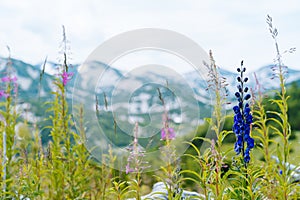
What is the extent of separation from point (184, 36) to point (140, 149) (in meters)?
2.17

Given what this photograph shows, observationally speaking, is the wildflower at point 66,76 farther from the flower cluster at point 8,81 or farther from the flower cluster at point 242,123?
the flower cluster at point 242,123

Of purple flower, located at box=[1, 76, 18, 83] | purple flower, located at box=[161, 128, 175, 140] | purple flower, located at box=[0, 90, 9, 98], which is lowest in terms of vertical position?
purple flower, located at box=[161, 128, 175, 140]

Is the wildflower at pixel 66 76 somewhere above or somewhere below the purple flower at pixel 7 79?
below

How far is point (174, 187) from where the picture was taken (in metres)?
3.24

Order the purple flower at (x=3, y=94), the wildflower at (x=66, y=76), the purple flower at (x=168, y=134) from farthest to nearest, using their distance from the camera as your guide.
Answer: the purple flower at (x=3, y=94) < the wildflower at (x=66, y=76) < the purple flower at (x=168, y=134)

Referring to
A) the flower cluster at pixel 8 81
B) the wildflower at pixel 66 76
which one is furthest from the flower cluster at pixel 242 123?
the flower cluster at pixel 8 81

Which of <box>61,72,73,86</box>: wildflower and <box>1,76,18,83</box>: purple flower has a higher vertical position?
<box>1,76,18,83</box>: purple flower

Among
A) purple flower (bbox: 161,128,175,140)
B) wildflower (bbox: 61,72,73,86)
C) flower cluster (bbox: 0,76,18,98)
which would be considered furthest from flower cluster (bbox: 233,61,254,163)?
flower cluster (bbox: 0,76,18,98)

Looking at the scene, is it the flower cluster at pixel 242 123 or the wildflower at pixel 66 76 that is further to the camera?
the wildflower at pixel 66 76

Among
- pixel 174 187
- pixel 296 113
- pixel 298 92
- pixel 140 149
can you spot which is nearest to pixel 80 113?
pixel 140 149

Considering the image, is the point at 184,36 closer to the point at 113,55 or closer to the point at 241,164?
the point at 113,55

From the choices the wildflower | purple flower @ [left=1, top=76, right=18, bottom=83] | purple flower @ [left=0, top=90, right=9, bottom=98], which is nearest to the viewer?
the wildflower

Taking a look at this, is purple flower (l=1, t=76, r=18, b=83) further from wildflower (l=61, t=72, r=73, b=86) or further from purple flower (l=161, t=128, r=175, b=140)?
purple flower (l=161, t=128, r=175, b=140)

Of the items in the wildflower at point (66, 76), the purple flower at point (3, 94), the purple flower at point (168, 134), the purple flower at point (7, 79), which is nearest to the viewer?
the purple flower at point (168, 134)
